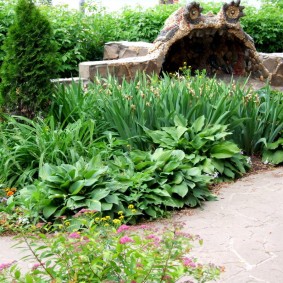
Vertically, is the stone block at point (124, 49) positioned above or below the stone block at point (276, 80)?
above

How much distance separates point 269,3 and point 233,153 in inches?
336

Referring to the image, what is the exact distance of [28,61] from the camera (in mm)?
6398

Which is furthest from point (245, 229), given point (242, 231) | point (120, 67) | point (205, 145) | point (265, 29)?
point (265, 29)

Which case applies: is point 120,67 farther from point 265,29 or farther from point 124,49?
point 265,29

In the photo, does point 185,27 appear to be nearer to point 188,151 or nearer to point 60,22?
point 60,22

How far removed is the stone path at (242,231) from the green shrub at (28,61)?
2.09 metres

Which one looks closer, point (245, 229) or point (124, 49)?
point (245, 229)

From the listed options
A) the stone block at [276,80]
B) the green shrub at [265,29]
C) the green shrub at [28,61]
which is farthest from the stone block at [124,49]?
the green shrub at [28,61]

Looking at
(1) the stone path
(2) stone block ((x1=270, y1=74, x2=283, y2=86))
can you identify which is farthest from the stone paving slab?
(2) stone block ((x1=270, y1=74, x2=283, y2=86))

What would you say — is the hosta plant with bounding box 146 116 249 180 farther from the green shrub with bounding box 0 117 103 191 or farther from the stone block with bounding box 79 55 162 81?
the stone block with bounding box 79 55 162 81

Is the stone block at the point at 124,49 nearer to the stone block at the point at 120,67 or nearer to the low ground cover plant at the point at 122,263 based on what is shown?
the stone block at the point at 120,67

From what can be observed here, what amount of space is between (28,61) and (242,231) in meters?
2.99

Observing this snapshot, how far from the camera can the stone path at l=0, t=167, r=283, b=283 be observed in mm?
4078

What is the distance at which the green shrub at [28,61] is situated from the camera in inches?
252
